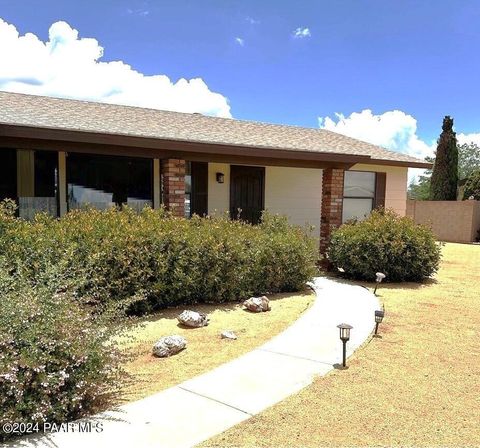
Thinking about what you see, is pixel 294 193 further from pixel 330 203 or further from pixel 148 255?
pixel 148 255

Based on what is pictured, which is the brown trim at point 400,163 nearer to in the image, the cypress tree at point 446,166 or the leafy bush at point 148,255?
the leafy bush at point 148,255

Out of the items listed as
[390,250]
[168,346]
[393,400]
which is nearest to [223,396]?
[168,346]

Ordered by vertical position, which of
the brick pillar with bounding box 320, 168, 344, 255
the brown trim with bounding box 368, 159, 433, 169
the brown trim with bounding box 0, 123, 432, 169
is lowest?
the brick pillar with bounding box 320, 168, 344, 255

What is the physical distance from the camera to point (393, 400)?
12.3 ft

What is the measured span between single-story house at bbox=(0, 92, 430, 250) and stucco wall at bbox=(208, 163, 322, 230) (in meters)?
0.03

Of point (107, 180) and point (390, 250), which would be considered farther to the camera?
point (107, 180)

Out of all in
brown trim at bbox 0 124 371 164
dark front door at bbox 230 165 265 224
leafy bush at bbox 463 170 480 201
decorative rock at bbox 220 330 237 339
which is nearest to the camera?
decorative rock at bbox 220 330 237 339

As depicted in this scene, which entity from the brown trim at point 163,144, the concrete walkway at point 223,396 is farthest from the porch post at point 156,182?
the concrete walkway at point 223,396

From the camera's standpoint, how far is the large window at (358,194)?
45.8ft

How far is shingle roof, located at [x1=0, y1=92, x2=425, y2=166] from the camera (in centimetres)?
865

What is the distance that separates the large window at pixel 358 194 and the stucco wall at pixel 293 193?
101 centimetres

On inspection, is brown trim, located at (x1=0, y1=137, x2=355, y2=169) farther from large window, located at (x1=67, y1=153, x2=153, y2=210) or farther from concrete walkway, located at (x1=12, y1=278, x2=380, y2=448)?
concrete walkway, located at (x1=12, y1=278, x2=380, y2=448)

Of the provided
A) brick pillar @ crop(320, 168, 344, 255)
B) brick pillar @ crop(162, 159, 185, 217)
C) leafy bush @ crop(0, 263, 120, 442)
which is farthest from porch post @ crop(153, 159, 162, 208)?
leafy bush @ crop(0, 263, 120, 442)

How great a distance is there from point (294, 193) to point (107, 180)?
5.66 m
